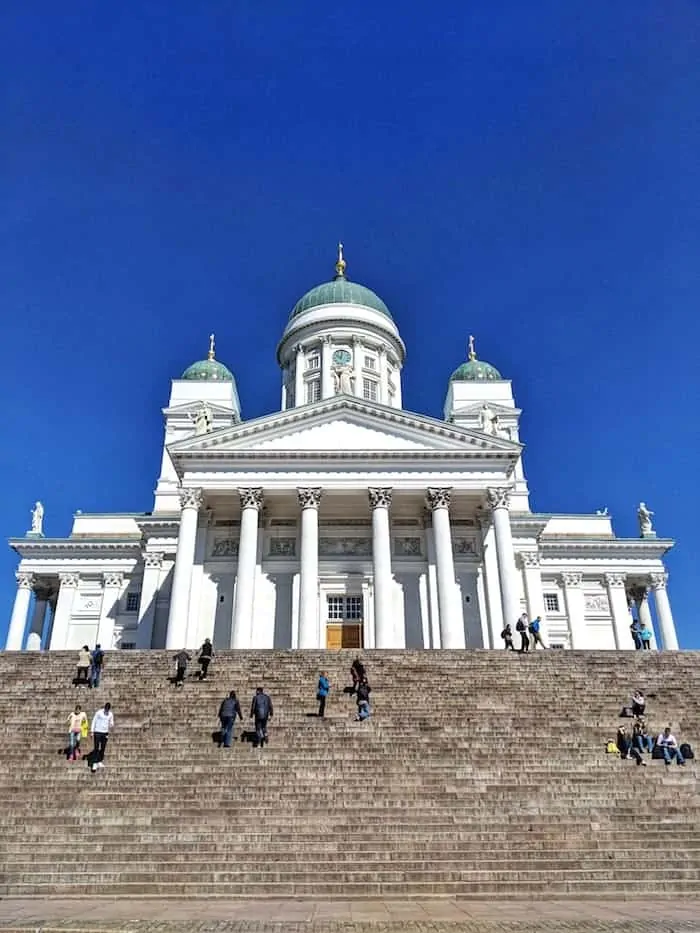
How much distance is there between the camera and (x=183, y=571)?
103 feet

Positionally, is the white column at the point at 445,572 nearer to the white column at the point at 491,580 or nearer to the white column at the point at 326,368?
the white column at the point at 491,580

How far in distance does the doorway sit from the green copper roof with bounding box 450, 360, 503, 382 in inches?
917

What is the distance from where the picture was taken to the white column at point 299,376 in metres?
48.3

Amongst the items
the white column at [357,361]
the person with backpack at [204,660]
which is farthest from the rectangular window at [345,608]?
the white column at [357,361]

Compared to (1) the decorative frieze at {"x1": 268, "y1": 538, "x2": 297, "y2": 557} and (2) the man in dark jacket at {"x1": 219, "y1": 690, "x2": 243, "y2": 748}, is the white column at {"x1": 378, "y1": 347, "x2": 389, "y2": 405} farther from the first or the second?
(2) the man in dark jacket at {"x1": 219, "y1": 690, "x2": 243, "y2": 748}

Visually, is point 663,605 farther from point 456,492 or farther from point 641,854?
point 641,854

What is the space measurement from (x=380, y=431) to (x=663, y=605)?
2199cm

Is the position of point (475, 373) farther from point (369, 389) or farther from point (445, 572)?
point (445, 572)

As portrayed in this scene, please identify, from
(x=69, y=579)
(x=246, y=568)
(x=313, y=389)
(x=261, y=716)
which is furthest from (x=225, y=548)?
(x=261, y=716)

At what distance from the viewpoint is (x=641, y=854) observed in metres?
11.8

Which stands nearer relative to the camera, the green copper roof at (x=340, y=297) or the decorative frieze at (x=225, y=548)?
the decorative frieze at (x=225, y=548)

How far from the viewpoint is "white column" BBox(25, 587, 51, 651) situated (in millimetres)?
44062

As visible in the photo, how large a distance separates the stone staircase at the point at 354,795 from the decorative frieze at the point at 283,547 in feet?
45.2

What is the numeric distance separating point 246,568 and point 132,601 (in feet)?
50.0
